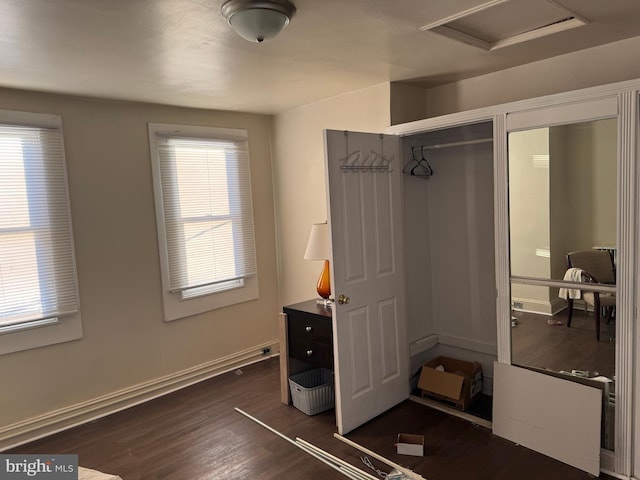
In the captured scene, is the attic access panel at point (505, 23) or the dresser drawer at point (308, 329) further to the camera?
the dresser drawer at point (308, 329)

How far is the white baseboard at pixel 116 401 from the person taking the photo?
3166mm

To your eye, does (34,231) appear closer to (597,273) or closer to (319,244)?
(319,244)

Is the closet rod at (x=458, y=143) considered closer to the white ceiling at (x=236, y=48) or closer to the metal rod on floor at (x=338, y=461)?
the white ceiling at (x=236, y=48)

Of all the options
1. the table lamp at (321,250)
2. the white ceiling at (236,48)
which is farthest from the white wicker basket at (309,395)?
the white ceiling at (236,48)

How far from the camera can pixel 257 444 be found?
2.98m

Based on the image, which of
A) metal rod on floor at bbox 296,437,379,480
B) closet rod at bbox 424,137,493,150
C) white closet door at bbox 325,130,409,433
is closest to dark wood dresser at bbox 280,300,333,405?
white closet door at bbox 325,130,409,433

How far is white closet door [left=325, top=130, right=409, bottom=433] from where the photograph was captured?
2.95 m

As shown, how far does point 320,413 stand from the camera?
3.37 m

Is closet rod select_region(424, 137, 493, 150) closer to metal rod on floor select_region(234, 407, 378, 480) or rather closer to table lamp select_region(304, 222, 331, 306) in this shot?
table lamp select_region(304, 222, 331, 306)

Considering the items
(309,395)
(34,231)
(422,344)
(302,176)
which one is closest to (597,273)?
(422,344)

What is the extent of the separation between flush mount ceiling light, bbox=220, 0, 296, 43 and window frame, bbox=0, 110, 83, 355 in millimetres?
1958

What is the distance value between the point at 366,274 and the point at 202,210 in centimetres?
176

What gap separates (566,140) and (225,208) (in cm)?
285

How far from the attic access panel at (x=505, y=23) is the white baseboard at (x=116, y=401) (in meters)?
3.30
